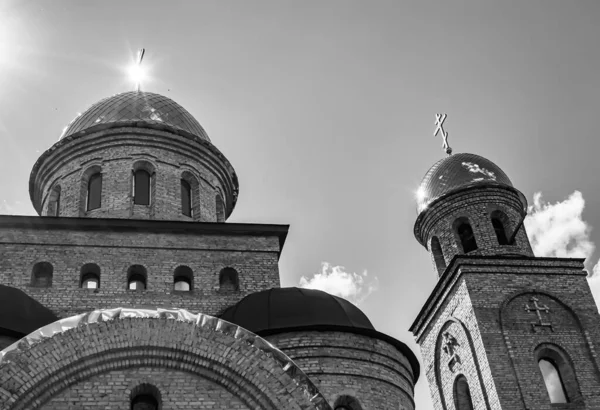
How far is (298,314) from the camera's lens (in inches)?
415

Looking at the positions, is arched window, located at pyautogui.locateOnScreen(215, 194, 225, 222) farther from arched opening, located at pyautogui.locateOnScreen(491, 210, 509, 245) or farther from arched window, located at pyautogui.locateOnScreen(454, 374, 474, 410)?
arched opening, located at pyautogui.locateOnScreen(491, 210, 509, 245)

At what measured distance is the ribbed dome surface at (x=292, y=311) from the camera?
1041cm

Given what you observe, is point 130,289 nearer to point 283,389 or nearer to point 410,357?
point 410,357

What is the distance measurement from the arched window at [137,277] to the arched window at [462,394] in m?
6.09

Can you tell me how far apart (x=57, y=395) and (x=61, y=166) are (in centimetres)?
786

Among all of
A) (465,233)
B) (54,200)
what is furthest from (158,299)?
(465,233)

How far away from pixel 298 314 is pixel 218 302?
1701 mm

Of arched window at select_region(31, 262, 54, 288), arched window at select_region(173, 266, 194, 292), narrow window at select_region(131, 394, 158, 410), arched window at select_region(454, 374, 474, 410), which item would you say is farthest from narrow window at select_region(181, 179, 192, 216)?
narrow window at select_region(131, 394, 158, 410)

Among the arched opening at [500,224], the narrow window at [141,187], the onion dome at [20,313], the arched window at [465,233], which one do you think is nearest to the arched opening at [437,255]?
the arched window at [465,233]

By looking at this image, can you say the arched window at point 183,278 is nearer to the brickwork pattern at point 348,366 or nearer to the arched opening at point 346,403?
the brickwork pattern at point 348,366

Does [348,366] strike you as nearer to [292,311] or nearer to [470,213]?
[292,311]

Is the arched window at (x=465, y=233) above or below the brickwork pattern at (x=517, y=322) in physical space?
above

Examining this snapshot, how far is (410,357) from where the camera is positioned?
11.2 meters

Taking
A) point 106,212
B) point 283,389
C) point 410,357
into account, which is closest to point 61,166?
point 106,212
